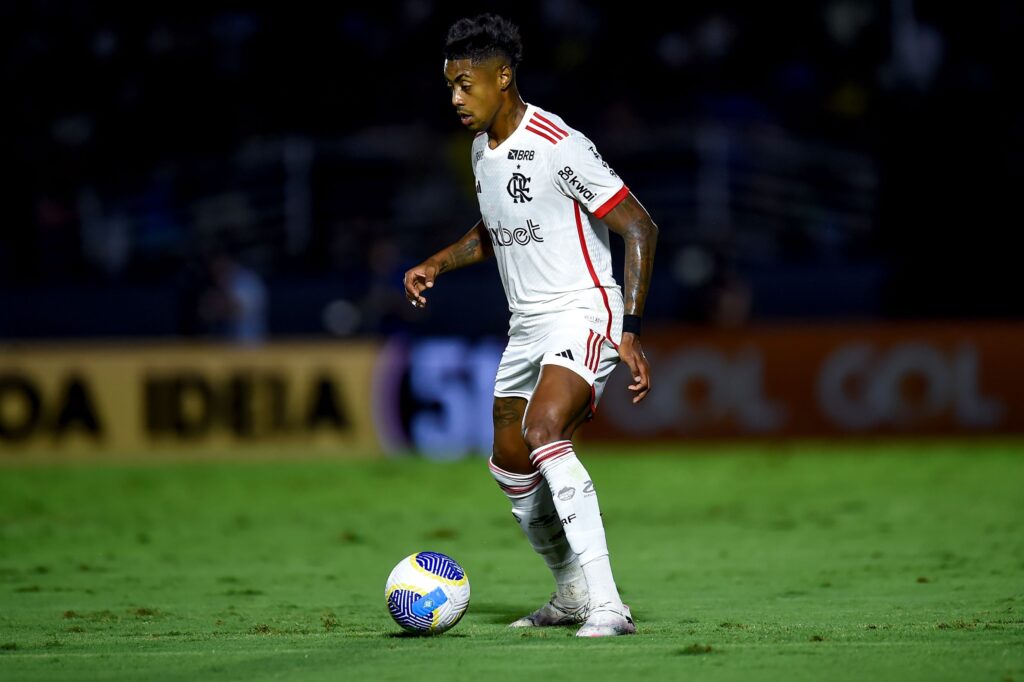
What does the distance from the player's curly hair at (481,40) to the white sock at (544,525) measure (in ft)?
5.91

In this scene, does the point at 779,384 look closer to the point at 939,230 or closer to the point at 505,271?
the point at 939,230

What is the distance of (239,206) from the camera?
19391 mm

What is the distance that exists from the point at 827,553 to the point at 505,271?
12.4 feet

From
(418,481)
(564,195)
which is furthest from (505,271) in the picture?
(418,481)

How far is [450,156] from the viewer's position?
2005cm

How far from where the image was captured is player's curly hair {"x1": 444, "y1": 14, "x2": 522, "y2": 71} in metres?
6.50

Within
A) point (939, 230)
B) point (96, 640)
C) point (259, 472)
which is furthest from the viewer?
point (939, 230)

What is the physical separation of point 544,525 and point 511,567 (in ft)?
8.35

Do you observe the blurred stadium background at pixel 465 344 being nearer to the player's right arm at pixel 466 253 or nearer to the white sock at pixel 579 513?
the white sock at pixel 579 513

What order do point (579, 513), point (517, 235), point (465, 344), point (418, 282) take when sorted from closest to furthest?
1. point (579, 513)
2. point (517, 235)
3. point (418, 282)
4. point (465, 344)

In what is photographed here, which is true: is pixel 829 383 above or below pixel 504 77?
below

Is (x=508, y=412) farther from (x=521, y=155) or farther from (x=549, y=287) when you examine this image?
(x=521, y=155)

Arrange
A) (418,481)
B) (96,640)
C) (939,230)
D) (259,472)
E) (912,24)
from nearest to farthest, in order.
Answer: (96,640) → (418,481) → (259,472) → (939,230) → (912,24)

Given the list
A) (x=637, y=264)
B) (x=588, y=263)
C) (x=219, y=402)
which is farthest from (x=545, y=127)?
(x=219, y=402)
